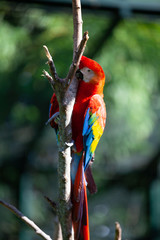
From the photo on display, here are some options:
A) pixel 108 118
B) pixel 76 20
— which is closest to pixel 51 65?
pixel 76 20

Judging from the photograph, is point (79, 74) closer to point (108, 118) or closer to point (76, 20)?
point (76, 20)

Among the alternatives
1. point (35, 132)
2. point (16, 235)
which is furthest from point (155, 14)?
point (16, 235)

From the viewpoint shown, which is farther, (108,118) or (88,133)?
(108,118)

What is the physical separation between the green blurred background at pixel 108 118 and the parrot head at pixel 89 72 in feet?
2.22

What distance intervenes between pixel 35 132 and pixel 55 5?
22.2 inches

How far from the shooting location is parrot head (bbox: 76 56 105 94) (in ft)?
1.78

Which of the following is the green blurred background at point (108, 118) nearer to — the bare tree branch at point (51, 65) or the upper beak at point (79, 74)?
the upper beak at point (79, 74)

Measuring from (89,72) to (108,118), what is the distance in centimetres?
87

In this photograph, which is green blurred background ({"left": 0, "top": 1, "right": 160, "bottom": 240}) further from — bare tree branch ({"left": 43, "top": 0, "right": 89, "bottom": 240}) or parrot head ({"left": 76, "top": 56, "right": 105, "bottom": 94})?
bare tree branch ({"left": 43, "top": 0, "right": 89, "bottom": 240})

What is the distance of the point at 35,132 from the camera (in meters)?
1.47

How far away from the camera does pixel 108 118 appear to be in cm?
141

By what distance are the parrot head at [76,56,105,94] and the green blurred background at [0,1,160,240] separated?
68 centimetres

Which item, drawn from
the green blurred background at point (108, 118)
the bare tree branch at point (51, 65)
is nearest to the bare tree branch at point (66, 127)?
the bare tree branch at point (51, 65)

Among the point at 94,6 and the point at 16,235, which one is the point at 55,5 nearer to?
the point at 94,6
